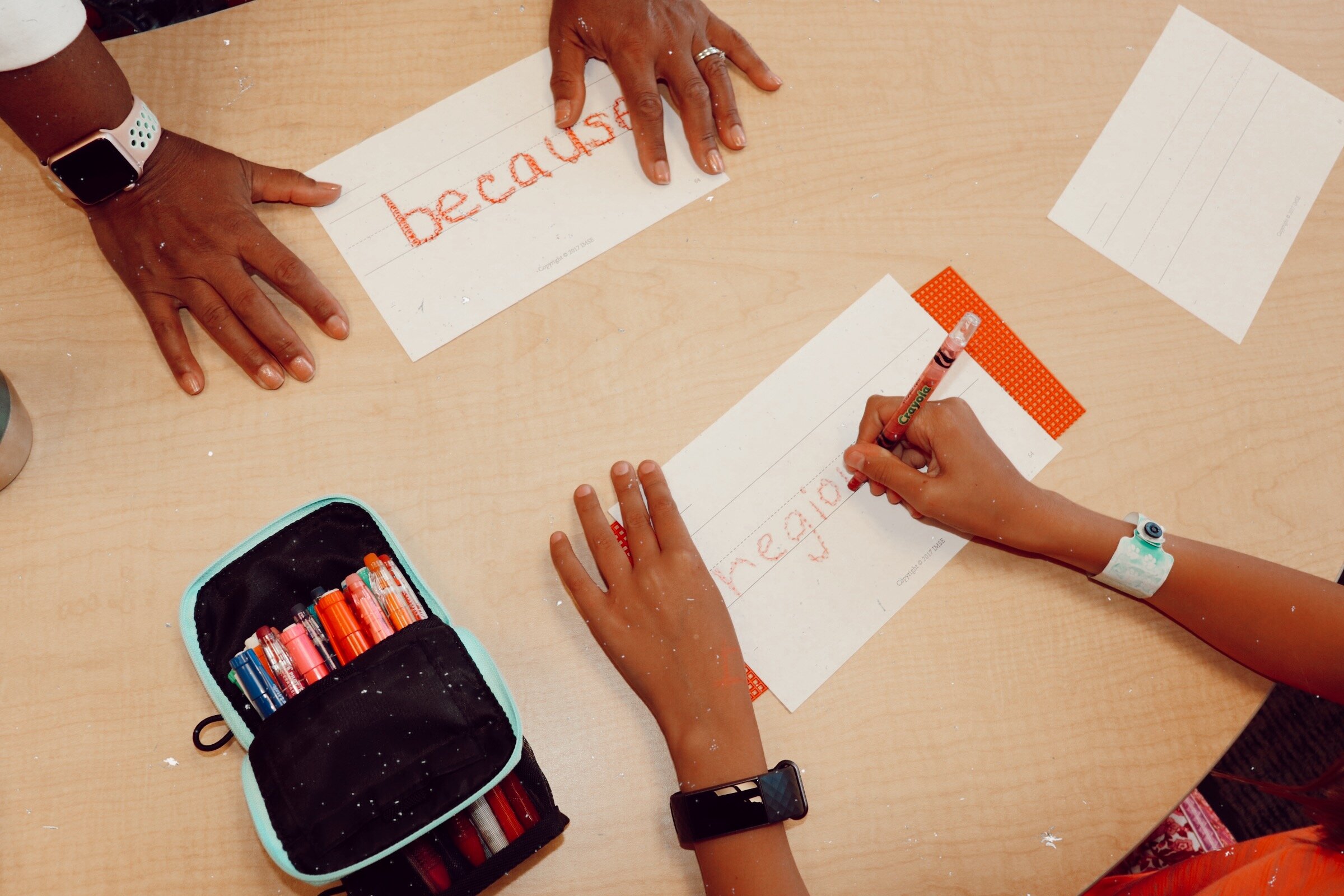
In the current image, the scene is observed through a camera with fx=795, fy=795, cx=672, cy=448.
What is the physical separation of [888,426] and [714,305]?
19 centimetres

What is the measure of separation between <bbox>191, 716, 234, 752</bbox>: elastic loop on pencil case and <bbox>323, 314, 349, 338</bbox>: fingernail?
12.9 inches

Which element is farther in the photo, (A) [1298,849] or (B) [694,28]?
(B) [694,28]

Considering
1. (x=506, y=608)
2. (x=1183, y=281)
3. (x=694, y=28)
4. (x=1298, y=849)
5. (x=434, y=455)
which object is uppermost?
(x=694, y=28)

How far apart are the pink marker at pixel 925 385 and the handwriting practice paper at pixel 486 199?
0.29m

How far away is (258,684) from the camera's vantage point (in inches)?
23.1

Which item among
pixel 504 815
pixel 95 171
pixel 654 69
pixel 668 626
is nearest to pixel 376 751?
pixel 504 815

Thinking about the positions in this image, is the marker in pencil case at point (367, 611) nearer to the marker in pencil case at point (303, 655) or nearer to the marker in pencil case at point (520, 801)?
the marker in pencil case at point (303, 655)

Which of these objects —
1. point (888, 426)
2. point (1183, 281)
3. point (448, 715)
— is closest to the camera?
point (448, 715)

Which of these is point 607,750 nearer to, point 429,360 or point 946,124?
point 429,360

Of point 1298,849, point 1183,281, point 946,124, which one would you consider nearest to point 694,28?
point 946,124

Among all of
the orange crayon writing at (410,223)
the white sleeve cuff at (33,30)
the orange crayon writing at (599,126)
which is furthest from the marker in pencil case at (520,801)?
the white sleeve cuff at (33,30)

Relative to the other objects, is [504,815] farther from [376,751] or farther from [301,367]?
[301,367]

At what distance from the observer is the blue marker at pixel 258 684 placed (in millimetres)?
585

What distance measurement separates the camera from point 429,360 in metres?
0.71
